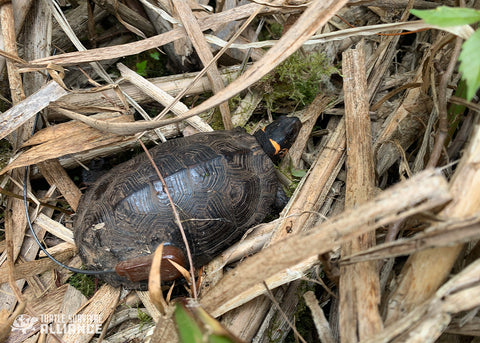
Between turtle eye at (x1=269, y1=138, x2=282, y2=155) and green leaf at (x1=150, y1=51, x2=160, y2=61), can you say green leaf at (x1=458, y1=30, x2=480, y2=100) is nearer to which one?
turtle eye at (x1=269, y1=138, x2=282, y2=155)

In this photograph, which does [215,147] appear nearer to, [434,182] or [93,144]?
[93,144]

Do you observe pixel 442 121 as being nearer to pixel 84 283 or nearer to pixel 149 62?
pixel 149 62

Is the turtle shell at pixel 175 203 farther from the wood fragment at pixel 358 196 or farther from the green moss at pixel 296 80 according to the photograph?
the wood fragment at pixel 358 196

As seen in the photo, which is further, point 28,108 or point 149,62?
point 149,62

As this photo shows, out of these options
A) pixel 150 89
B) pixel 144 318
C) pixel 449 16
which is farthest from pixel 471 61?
pixel 144 318

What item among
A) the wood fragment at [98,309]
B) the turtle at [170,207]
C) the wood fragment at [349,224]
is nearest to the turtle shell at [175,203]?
the turtle at [170,207]

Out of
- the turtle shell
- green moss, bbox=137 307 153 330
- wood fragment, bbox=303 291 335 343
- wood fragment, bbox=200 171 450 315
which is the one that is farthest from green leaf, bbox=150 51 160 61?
wood fragment, bbox=303 291 335 343

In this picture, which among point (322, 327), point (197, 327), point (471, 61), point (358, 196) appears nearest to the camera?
point (471, 61)
